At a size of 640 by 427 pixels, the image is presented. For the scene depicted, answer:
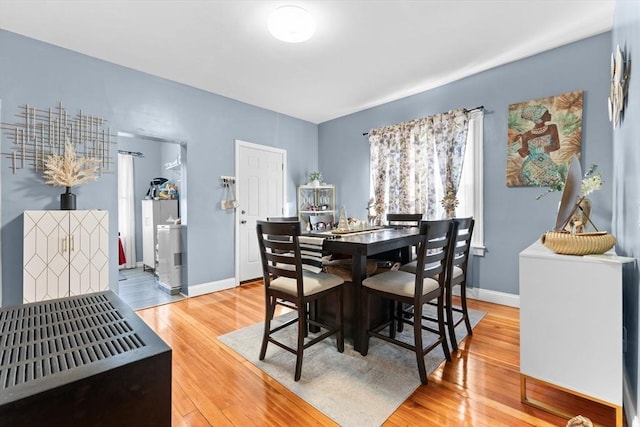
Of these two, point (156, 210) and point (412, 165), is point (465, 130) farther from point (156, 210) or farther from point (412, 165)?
point (156, 210)

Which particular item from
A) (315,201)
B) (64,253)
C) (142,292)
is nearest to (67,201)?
(64,253)

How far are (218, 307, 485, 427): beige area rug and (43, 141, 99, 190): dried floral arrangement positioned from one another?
2072mm

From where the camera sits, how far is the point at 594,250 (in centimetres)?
153

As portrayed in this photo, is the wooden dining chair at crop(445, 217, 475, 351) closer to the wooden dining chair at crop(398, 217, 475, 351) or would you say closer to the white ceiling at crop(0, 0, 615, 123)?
the wooden dining chair at crop(398, 217, 475, 351)

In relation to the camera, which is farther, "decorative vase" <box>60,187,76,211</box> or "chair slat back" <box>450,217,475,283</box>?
"decorative vase" <box>60,187,76,211</box>

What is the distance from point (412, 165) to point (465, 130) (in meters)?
0.75

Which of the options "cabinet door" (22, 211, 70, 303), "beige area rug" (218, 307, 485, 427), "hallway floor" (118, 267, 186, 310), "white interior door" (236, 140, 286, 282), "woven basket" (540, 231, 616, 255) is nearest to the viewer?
"woven basket" (540, 231, 616, 255)

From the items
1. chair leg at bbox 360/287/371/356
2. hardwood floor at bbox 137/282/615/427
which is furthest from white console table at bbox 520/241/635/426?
chair leg at bbox 360/287/371/356

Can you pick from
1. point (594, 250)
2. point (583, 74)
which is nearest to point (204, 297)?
point (594, 250)

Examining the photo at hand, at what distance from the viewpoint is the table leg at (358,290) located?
213 centimetres

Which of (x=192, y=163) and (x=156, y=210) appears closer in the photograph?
(x=192, y=163)

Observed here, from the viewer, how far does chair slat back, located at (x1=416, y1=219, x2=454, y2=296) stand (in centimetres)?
180

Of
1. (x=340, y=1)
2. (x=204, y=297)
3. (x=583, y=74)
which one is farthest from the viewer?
(x=204, y=297)

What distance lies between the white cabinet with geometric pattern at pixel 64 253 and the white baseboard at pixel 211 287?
1.03m
